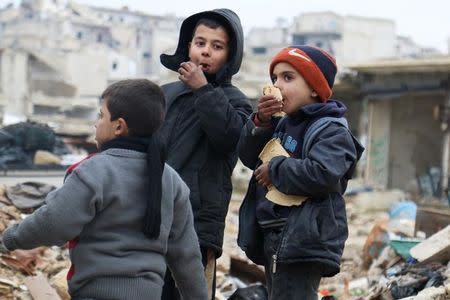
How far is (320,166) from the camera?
9.64ft

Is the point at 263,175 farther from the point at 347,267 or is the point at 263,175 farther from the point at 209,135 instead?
the point at 347,267

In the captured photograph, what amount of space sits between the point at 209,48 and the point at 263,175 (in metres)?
0.87

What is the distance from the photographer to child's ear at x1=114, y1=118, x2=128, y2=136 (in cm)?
282

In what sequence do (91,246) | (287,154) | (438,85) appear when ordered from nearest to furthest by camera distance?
1. (91,246)
2. (287,154)
3. (438,85)

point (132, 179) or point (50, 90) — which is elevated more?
point (132, 179)

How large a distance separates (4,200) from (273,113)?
A: 4.07 meters

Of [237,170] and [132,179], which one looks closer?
[132,179]

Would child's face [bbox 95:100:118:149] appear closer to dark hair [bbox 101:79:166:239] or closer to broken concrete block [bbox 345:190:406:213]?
dark hair [bbox 101:79:166:239]

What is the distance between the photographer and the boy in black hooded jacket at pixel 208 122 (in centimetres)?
351

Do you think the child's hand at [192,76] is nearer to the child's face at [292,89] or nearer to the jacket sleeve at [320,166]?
the child's face at [292,89]

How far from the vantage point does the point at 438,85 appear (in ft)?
56.7

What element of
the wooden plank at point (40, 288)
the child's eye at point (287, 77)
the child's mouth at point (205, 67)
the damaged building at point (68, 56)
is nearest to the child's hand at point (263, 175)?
the child's eye at point (287, 77)

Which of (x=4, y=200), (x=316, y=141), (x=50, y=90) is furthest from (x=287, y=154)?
(x=50, y=90)

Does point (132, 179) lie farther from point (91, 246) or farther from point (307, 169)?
point (307, 169)
